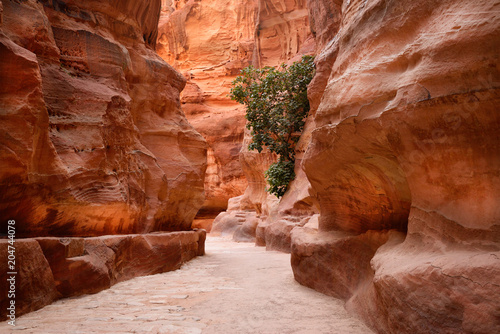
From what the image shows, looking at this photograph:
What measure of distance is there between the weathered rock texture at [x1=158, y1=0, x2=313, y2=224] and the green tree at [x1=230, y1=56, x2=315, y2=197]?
7153 millimetres

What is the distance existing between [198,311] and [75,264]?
4.51 feet

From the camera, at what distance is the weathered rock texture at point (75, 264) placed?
8.74 ft

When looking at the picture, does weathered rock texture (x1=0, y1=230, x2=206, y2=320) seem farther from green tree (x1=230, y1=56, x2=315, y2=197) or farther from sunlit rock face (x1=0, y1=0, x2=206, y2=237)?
green tree (x1=230, y1=56, x2=315, y2=197)

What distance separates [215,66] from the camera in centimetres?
2562

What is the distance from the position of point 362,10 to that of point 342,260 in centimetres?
223

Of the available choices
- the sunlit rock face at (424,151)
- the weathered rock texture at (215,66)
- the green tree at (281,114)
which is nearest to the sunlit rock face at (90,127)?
the sunlit rock face at (424,151)

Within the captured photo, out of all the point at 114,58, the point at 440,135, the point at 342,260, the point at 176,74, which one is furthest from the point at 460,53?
the point at 176,74

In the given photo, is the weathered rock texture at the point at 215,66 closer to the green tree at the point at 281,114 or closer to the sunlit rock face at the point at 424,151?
the green tree at the point at 281,114

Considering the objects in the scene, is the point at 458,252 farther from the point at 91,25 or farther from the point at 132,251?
the point at 91,25

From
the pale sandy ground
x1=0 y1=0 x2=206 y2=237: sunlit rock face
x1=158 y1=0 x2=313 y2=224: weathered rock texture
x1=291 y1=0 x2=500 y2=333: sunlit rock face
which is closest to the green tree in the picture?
x1=0 y1=0 x2=206 y2=237: sunlit rock face

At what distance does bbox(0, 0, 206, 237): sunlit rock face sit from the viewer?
341cm

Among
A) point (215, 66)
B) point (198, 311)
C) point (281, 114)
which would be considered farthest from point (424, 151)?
point (215, 66)

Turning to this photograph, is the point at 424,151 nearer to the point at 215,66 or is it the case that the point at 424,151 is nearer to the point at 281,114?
the point at 281,114

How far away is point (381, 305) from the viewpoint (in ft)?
7.00
